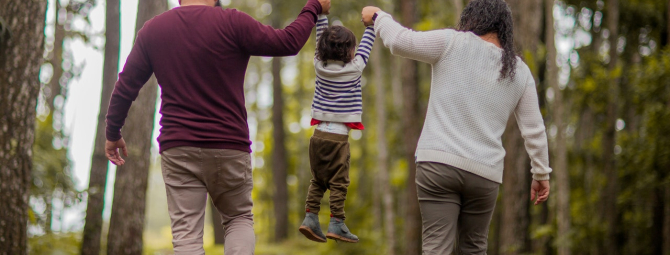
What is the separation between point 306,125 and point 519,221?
70.8 ft

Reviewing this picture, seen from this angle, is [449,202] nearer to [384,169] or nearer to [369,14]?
[369,14]

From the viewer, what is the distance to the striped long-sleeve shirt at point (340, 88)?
3.75 metres

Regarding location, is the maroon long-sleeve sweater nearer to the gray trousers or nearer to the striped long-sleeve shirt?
the striped long-sleeve shirt

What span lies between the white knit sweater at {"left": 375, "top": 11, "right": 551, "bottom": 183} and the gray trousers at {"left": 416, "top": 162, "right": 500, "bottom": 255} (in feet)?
0.18

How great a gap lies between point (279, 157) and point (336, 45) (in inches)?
724

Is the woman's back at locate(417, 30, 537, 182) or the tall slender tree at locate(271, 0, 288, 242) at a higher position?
the woman's back at locate(417, 30, 537, 182)

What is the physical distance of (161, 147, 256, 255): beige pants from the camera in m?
3.31

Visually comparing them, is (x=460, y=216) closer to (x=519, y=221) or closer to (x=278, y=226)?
(x=519, y=221)

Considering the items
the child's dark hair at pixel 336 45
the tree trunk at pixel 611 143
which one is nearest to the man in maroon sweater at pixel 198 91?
the child's dark hair at pixel 336 45

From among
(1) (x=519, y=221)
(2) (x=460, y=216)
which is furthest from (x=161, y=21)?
(1) (x=519, y=221)

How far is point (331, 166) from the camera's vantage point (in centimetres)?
387

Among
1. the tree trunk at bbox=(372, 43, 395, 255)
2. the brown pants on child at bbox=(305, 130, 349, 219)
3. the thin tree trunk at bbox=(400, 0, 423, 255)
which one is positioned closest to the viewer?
the brown pants on child at bbox=(305, 130, 349, 219)

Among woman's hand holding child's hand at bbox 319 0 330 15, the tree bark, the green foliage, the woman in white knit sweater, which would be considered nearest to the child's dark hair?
woman's hand holding child's hand at bbox 319 0 330 15

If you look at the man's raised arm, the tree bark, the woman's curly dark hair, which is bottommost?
the tree bark
